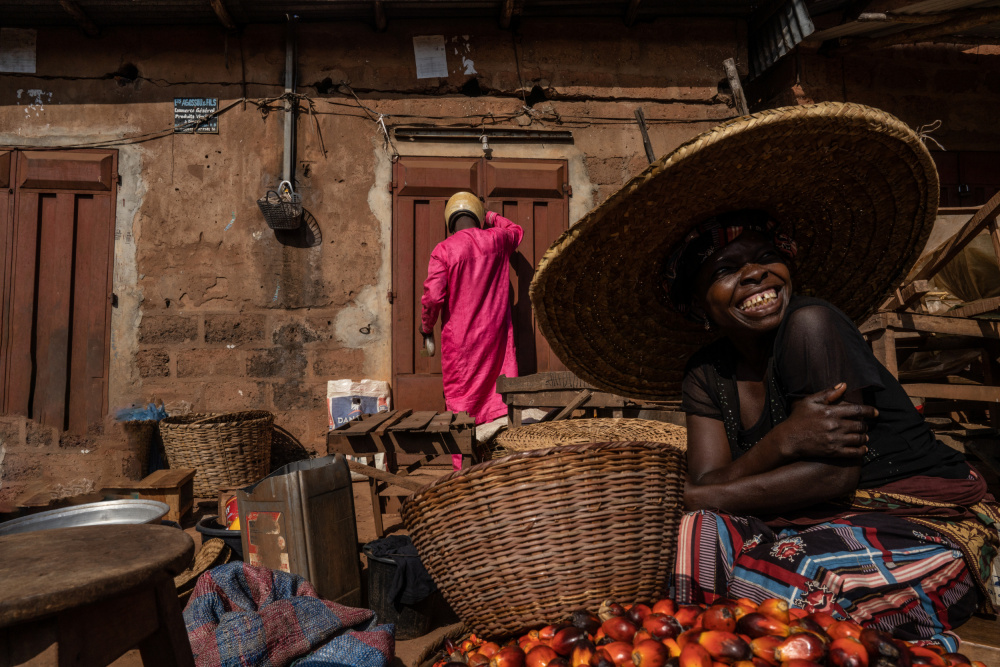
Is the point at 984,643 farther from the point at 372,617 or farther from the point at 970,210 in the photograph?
the point at 970,210

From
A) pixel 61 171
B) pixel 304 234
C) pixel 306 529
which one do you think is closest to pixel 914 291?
pixel 306 529

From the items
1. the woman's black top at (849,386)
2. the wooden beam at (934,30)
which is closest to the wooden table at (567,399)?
the woman's black top at (849,386)

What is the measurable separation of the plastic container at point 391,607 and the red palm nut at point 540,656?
1.30 meters

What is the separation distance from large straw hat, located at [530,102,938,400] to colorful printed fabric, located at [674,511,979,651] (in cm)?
91

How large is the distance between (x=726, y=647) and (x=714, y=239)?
120 centimetres

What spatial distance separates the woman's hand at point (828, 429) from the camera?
158 cm

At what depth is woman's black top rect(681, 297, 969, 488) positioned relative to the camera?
1.65 meters

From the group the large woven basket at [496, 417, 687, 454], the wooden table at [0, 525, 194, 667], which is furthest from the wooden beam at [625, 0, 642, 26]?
the wooden table at [0, 525, 194, 667]

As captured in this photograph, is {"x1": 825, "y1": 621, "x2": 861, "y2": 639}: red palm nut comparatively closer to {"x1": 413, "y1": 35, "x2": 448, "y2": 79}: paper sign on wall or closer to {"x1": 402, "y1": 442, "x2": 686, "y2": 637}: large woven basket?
{"x1": 402, "y1": 442, "x2": 686, "y2": 637}: large woven basket

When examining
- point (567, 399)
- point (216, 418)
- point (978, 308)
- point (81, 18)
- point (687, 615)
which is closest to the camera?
point (687, 615)

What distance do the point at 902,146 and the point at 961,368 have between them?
3161 millimetres

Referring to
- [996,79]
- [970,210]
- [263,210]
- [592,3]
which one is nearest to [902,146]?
[970,210]

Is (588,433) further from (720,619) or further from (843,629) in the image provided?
(843,629)

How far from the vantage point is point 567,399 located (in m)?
4.02
